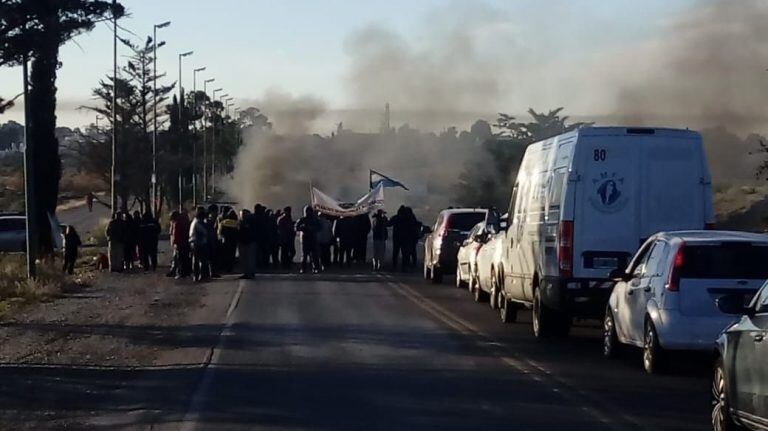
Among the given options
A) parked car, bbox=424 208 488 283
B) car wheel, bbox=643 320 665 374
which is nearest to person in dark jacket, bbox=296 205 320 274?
parked car, bbox=424 208 488 283

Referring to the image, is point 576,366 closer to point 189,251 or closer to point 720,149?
point 189,251

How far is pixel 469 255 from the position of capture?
2800cm

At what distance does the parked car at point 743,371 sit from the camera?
9336mm

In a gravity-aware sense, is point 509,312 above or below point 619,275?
below

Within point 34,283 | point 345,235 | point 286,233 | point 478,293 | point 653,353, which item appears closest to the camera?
point 653,353

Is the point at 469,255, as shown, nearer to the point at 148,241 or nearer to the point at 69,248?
the point at 148,241

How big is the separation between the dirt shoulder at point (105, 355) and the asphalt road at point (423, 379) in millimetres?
416

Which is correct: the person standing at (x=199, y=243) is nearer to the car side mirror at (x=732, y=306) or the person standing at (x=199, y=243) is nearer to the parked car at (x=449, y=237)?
the parked car at (x=449, y=237)

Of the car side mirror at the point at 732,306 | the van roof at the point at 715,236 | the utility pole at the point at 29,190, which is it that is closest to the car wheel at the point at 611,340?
the van roof at the point at 715,236

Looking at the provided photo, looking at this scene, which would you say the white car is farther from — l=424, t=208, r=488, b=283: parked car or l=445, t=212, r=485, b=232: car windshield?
l=445, t=212, r=485, b=232: car windshield

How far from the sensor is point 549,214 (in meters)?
18.0

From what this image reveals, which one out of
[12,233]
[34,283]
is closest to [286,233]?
[34,283]

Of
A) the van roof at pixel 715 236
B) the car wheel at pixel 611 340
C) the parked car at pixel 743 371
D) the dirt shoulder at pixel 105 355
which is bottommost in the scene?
the dirt shoulder at pixel 105 355

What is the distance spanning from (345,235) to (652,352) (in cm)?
2319
